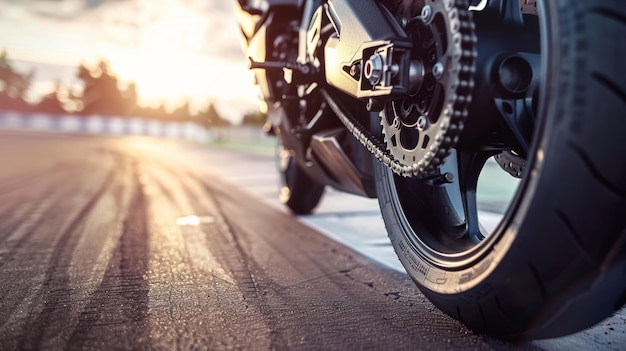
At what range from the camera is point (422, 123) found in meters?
1.91

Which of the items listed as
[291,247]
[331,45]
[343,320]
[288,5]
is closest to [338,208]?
[291,247]

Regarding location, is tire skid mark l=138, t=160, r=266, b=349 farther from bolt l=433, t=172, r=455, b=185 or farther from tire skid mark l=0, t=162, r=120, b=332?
bolt l=433, t=172, r=455, b=185

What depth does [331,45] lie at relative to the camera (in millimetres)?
2617

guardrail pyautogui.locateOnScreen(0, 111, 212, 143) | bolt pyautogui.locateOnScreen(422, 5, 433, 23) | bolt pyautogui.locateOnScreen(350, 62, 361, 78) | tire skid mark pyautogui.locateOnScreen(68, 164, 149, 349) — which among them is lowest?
guardrail pyautogui.locateOnScreen(0, 111, 212, 143)

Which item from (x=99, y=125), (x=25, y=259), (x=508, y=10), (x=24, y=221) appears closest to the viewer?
(x=508, y=10)

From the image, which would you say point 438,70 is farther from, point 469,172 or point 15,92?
point 15,92

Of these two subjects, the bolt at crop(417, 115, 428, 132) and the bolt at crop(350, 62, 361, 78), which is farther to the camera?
the bolt at crop(350, 62, 361, 78)

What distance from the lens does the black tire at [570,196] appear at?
4.46ft

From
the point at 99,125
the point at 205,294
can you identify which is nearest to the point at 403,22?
the point at 205,294

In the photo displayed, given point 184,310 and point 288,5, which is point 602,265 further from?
point 288,5

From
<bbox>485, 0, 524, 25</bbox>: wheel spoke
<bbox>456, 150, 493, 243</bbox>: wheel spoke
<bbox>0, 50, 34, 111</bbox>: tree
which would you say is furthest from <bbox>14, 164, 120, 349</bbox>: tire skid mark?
<bbox>0, 50, 34, 111</bbox>: tree

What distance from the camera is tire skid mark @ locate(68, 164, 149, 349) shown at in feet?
5.71

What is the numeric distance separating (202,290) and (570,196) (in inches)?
61.0

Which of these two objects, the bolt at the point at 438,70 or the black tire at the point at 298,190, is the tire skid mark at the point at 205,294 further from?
the bolt at the point at 438,70
